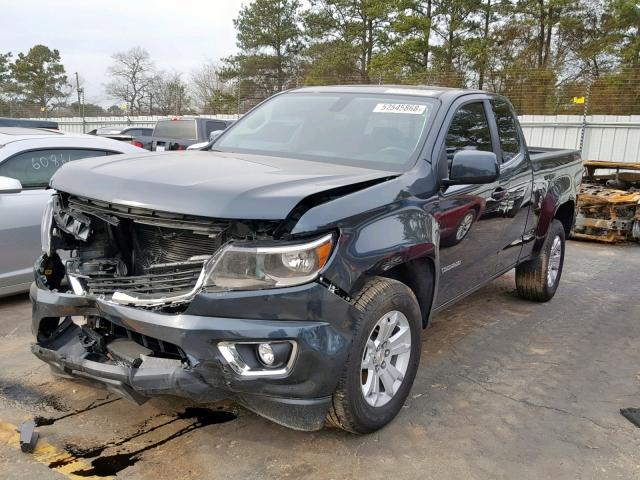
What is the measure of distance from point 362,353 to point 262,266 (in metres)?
0.67

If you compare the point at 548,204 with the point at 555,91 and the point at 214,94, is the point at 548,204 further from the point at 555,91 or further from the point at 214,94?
the point at 214,94

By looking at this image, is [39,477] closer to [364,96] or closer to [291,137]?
[291,137]

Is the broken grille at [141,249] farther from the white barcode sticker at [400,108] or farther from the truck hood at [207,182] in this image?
the white barcode sticker at [400,108]

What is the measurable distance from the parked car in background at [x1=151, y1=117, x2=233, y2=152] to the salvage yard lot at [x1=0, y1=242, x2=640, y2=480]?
10.1 metres

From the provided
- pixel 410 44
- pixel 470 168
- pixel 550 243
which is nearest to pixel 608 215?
pixel 550 243

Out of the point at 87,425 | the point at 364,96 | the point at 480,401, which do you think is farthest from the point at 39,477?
the point at 364,96

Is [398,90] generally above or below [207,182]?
above

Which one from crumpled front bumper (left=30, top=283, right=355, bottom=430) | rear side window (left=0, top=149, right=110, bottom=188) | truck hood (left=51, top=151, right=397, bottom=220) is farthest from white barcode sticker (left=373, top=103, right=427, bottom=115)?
rear side window (left=0, top=149, right=110, bottom=188)

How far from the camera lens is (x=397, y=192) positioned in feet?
10.3

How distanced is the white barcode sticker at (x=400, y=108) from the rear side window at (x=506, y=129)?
1084 millimetres

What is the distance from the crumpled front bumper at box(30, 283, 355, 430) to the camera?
253 centimetres

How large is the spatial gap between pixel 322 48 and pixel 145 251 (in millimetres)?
33548

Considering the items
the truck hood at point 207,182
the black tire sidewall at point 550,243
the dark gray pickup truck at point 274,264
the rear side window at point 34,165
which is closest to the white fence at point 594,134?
the black tire sidewall at point 550,243

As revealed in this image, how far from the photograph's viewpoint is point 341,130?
3969 millimetres
